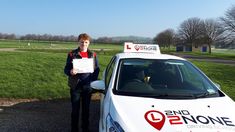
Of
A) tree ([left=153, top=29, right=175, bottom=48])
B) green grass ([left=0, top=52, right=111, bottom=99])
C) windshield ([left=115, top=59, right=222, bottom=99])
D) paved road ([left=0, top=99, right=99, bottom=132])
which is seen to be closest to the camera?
windshield ([left=115, top=59, right=222, bottom=99])

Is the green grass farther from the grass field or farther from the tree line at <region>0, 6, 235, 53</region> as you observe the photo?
the tree line at <region>0, 6, 235, 53</region>

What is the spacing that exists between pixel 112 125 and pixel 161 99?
35.7 inches

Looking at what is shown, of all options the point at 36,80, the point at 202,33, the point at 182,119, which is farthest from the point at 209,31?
the point at 182,119

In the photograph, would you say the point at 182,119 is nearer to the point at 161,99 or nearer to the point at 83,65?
the point at 161,99

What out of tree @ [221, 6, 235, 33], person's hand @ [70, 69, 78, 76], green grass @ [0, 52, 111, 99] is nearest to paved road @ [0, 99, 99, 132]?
green grass @ [0, 52, 111, 99]

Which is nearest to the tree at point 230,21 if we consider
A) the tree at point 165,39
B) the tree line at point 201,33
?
the tree line at point 201,33

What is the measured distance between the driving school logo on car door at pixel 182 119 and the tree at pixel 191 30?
8218cm

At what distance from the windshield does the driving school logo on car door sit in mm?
602

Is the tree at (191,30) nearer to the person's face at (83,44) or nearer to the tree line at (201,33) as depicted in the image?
the tree line at (201,33)

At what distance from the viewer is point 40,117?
7707mm

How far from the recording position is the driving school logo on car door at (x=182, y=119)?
3.67 meters

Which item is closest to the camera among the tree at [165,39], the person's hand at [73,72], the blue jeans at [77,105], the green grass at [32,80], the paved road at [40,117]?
the person's hand at [73,72]

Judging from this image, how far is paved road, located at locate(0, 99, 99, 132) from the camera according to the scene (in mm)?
6793

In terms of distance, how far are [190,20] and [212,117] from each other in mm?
89137
